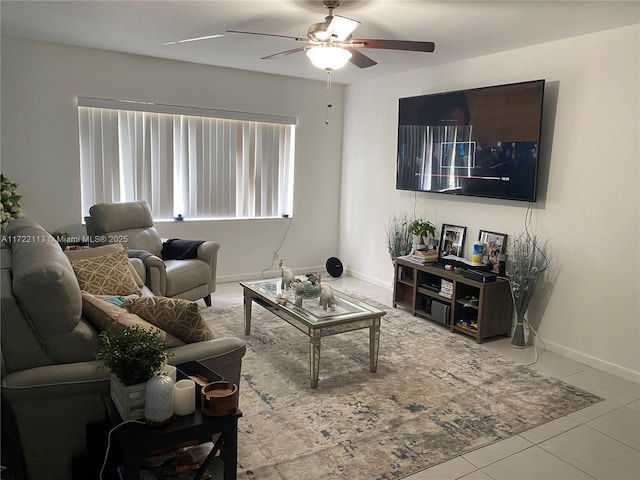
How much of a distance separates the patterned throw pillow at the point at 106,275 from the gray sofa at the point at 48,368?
3.61 ft

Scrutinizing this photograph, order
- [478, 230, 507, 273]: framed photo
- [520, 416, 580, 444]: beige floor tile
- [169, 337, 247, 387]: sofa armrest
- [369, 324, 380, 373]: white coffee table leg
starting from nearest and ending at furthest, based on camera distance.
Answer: [169, 337, 247, 387]: sofa armrest, [520, 416, 580, 444]: beige floor tile, [369, 324, 380, 373]: white coffee table leg, [478, 230, 507, 273]: framed photo

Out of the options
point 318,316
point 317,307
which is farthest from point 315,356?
point 317,307

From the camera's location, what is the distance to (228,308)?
4.78 metres

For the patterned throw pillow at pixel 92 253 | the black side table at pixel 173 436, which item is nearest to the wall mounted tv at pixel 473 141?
the patterned throw pillow at pixel 92 253

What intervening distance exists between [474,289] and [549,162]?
1259mm

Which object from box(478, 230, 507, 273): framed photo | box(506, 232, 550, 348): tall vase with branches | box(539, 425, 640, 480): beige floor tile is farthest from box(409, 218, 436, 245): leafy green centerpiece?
box(539, 425, 640, 480): beige floor tile

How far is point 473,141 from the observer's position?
433 centimetres

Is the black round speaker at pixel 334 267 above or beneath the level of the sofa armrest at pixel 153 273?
beneath

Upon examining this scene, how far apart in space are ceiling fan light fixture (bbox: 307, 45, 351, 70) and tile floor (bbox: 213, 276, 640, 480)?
7.97 feet

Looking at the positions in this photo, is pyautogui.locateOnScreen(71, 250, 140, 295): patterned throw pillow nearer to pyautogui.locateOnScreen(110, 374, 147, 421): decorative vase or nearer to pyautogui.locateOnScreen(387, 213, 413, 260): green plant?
pyautogui.locateOnScreen(110, 374, 147, 421): decorative vase

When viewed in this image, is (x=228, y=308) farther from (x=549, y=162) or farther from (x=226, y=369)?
(x=549, y=162)

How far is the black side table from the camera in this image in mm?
1631

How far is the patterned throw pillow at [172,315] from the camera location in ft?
7.26

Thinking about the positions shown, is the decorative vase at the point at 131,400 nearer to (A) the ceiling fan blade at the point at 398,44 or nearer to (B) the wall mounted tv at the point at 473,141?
(A) the ceiling fan blade at the point at 398,44
